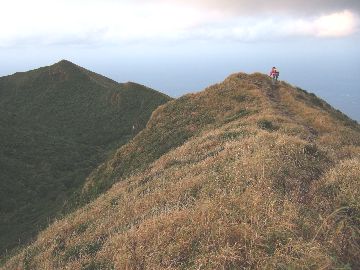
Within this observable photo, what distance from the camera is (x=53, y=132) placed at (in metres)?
70.2

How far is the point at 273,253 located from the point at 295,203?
239 cm

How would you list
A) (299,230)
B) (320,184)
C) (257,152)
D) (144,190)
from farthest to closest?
1. (144,190)
2. (257,152)
3. (320,184)
4. (299,230)

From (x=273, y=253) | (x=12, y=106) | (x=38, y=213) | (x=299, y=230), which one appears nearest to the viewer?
(x=273, y=253)

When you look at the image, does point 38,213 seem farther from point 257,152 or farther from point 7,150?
point 257,152

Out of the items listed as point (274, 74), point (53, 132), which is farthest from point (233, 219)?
point (53, 132)

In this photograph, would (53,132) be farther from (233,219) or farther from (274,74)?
(233,219)

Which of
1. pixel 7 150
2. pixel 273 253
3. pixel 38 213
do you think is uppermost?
pixel 273 253

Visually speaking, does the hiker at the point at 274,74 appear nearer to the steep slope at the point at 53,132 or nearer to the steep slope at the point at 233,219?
the steep slope at the point at 233,219

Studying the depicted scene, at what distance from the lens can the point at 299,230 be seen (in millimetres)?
8531

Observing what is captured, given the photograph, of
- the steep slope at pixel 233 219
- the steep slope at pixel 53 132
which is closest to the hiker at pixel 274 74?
the steep slope at pixel 233 219

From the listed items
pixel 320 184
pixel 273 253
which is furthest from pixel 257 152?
pixel 273 253

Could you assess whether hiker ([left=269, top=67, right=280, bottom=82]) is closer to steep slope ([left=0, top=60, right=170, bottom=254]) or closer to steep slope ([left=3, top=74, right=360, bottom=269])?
steep slope ([left=3, top=74, right=360, bottom=269])

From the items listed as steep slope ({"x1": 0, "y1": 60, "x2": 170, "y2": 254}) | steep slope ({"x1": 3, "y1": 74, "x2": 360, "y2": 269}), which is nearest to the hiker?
steep slope ({"x1": 3, "y1": 74, "x2": 360, "y2": 269})

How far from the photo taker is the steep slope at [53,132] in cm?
4184
